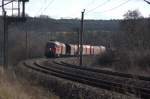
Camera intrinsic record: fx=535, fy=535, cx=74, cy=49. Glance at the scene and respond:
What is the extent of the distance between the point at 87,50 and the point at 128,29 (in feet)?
48.1

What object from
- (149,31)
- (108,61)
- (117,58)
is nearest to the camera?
(117,58)

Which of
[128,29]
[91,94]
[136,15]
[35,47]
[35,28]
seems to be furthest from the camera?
[35,28]

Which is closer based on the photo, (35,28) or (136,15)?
(136,15)

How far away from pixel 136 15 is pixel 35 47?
2622 cm

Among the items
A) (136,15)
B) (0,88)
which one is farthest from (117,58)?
(136,15)

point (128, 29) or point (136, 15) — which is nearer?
point (128, 29)

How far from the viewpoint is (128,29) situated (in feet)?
335

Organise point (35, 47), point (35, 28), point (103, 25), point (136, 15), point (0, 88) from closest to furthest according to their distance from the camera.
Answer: point (0, 88) → point (35, 47) → point (136, 15) → point (35, 28) → point (103, 25)

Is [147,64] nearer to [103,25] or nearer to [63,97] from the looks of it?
[63,97]

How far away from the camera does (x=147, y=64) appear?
50938 millimetres

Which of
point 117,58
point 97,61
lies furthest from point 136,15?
point 117,58

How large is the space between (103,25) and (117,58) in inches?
4060

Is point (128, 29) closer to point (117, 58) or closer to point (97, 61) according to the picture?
point (97, 61)

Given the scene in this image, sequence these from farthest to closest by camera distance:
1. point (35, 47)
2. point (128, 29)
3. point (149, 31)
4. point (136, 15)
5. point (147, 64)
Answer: point (136, 15)
point (35, 47)
point (128, 29)
point (149, 31)
point (147, 64)
